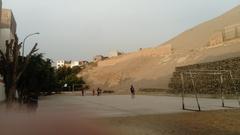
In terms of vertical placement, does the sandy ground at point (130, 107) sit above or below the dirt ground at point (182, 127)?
above

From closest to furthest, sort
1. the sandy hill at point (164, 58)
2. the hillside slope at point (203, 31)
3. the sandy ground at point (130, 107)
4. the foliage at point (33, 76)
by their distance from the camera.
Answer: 1. the sandy ground at point (130, 107)
2. the foliage at point (33, 76)
3. the sandy hill at point (164, 58)
4. the hillside slope at point (203, 31)

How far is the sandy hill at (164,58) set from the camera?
76312 mm

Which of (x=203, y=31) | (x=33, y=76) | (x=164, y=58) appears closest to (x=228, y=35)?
(x=164, y=58)

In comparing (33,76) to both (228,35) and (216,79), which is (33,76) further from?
(228,35)

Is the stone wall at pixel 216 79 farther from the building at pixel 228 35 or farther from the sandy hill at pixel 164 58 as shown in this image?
the building at pixel 228 35

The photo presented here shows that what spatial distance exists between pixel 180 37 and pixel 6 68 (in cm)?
12814

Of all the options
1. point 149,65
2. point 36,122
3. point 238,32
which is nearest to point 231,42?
point 238,32

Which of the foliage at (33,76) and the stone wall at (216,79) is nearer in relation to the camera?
the stone wall at (216,79)

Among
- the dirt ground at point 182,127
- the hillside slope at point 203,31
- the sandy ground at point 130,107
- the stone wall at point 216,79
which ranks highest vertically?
the hillside slope at point 203,31

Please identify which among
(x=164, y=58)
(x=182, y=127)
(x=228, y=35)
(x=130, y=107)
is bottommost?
(x=182, y=127)

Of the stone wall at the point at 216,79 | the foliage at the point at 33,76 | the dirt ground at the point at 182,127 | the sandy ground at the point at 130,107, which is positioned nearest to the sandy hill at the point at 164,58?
the stone wall at the point at 216,79

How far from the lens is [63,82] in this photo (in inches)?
4368

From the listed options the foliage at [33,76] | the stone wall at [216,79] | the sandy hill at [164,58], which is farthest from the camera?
the sandy hill at [164,58]

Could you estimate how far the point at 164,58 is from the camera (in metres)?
105
